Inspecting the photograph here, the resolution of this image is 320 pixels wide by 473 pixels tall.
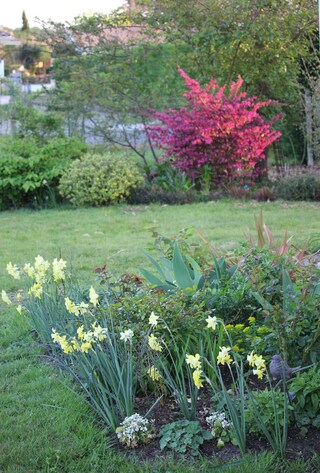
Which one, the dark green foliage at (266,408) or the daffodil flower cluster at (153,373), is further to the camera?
the daffodil flower cluster at (153,373)

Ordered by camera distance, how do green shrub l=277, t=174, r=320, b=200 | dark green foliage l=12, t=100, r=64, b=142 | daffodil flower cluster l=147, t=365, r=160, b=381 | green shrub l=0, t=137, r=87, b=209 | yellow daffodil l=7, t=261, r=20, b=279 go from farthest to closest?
1. dark green foliage l=12, t=100, r=64, b=142
2. green shrub l=0, t=137, r=87, b=209
3. green shrub l=277, t=174, r=320, b=200
4. yellow daffodil l=7, t=261, r=20, b=279
5. daffodil flower cluster l=147, t=365, r=160, b=381

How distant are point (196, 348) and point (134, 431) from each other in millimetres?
785

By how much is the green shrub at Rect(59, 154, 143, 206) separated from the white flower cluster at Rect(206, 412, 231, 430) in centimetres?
866

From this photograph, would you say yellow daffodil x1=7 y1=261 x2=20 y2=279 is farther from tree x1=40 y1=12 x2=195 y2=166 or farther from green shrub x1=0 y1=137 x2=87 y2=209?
tree x1=40 y1=12 x2=195 y2=166

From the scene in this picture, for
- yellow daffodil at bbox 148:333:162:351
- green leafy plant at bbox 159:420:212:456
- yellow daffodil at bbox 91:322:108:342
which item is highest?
yellow daffodil at bbox 91:322:108:342

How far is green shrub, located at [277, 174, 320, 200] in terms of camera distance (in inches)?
459

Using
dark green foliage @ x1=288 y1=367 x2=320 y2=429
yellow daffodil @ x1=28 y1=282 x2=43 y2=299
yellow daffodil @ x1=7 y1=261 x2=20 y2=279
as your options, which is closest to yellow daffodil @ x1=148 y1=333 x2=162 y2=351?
dark green foliage @ x1=288 y1=367 x2=320 y2=429

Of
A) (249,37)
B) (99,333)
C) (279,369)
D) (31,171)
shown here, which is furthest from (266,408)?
(249,37)

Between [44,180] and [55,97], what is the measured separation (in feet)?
15.3

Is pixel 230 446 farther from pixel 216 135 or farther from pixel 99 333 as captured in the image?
pixel 216 135

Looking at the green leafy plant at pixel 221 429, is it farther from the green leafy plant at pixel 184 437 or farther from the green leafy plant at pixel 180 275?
the green leafy plant at pixel 180 275

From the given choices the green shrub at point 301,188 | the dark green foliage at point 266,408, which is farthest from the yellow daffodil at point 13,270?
the green shrub at point 301,188

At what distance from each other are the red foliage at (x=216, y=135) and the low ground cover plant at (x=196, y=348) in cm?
823

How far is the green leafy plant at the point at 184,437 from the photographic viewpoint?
3113mm
